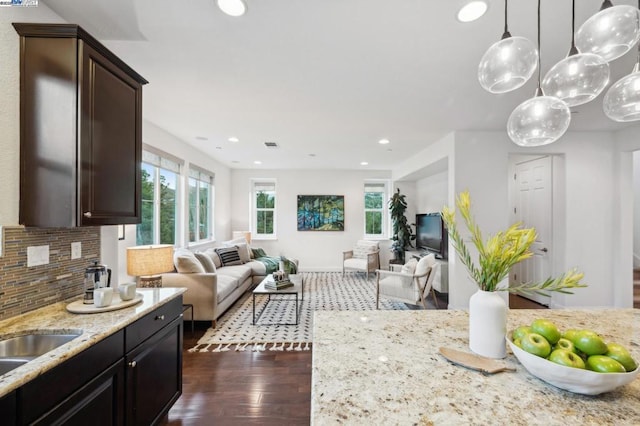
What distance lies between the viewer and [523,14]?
1.64m

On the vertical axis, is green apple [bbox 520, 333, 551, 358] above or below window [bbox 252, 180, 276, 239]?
below

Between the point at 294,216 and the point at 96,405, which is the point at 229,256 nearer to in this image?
the point at 294,216

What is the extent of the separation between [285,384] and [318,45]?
8.59 ft

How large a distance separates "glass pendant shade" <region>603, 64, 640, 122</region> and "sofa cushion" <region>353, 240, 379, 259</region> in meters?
5.23

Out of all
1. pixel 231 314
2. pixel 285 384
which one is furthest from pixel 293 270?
pixel 285 384

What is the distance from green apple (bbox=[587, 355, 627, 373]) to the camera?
0.74 metres

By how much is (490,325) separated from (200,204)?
17.2 feet

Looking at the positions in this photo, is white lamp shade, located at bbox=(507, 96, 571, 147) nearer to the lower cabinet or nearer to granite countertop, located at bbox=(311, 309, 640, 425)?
granite countertop, located at bbox=(311, 309, 640, 425)

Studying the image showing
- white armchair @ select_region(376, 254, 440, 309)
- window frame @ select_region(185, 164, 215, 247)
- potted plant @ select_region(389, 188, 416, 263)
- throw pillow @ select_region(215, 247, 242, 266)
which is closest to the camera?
white armchair @ select_region(376, 254, 440, 309)

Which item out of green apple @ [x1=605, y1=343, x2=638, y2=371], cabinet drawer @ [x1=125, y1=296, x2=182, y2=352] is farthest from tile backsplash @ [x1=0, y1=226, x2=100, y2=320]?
green apple @ [x1=605, y1=343, x2=638, y2=371]

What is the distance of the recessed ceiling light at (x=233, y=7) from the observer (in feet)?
4.93

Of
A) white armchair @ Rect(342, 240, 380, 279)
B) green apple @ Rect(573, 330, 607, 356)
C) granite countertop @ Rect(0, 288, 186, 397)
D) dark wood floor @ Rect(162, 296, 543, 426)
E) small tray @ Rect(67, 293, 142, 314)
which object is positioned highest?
green apple @ Rect(573, 330, 607, 356)

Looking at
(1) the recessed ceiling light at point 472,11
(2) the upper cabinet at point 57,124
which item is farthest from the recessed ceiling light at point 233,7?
(1) the recessed ceiling light at point 472,11

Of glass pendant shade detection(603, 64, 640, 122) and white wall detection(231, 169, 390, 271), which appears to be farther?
white wall detection(231, 169, 390, 271)
